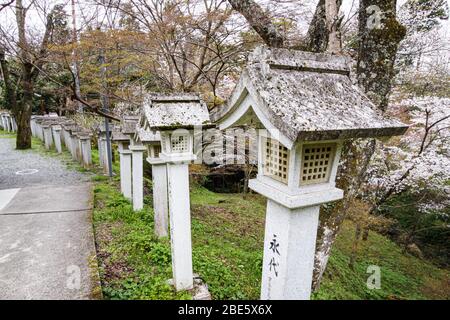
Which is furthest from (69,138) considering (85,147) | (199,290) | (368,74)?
(368,74)

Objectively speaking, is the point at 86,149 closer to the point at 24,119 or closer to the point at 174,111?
the point at 24,119

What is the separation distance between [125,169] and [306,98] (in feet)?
23.6

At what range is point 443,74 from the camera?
1283cm

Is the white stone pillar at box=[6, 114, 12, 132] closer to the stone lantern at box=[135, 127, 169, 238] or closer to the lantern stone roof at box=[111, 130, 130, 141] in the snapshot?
the lantern stone roof at box=[111, 130, 130, 141]

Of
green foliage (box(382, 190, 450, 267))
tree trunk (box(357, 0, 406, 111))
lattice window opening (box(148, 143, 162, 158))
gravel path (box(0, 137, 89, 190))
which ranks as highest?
tree trunk (box(357, 0, 406, 111))

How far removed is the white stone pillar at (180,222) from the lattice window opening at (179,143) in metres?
0.23

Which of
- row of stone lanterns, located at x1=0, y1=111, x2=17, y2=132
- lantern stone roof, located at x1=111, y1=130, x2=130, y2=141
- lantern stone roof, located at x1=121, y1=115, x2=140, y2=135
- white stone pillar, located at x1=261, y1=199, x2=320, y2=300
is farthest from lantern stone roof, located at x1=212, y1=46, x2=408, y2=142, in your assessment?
row of stone lanterns, located at x1=0, y1=111, x2=17, y2=132

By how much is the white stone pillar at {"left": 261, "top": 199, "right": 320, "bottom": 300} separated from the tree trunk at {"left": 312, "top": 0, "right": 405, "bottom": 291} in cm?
206

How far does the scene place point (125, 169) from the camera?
28.3 ft

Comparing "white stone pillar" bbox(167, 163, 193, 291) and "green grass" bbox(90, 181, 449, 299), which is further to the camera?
"green grass" bbox(90, 181, 449, 299)

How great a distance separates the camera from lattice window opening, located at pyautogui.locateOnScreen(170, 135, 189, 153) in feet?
14.7

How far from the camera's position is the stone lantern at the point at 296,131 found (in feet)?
7.47
